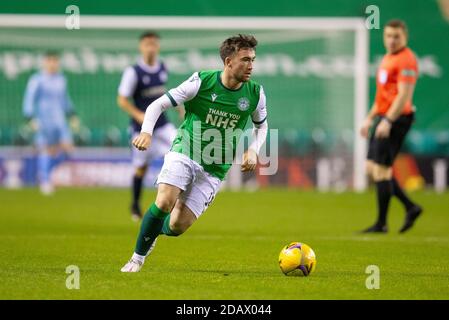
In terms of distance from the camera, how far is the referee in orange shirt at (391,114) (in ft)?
38.8

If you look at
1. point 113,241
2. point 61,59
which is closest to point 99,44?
point 61,59

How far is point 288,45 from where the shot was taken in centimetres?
2233

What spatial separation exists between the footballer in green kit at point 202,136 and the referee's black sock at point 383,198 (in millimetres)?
3793

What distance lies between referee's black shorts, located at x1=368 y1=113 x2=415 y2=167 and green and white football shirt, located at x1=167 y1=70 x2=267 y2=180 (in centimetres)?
389

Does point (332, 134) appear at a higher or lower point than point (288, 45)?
lower

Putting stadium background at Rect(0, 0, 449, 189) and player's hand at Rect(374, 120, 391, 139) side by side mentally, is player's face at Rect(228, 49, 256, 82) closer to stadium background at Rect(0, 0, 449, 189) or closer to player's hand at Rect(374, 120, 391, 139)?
player's hand at Rect(374, 120, 391, 139)

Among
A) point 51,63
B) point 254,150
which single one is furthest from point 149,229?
point 51,63

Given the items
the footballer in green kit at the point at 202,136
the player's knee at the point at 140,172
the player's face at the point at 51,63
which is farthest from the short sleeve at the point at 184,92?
the player's face at the point at 51,63

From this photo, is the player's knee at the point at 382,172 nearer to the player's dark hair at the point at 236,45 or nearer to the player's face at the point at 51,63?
the player's dark hair at the point at 236,45

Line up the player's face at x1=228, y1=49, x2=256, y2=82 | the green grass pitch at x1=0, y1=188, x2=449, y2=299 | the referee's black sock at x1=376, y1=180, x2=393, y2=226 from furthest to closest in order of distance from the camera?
the referee's black sock at x1=376, y1=180, x2=393, y2=226, the player's face at x1=228, y1=49, x2=256, y2=82, the green grass pitch at x1=0, y1=188, x2=449, y2=299

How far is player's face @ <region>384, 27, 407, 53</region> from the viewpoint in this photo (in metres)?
11.9

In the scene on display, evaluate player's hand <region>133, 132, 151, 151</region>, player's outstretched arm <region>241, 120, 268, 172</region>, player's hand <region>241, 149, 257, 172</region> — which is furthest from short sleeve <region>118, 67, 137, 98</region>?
player's hand <region>133, 132, 151, 151</region>

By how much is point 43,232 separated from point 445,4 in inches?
577
